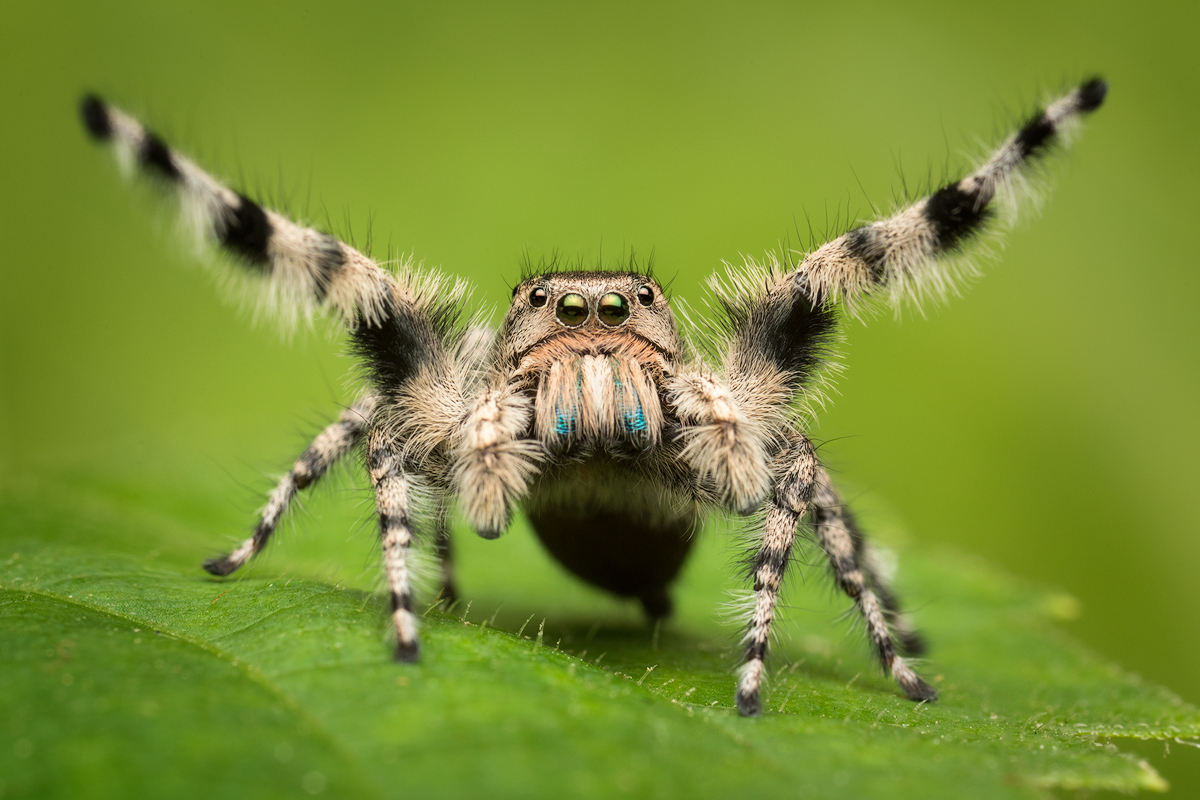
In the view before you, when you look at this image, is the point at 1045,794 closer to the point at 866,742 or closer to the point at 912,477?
the point at 866,742

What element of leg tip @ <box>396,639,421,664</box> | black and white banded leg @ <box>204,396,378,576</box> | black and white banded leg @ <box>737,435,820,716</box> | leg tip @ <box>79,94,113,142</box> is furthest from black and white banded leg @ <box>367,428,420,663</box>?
leg tip @ <box>79,94,113,142</box>

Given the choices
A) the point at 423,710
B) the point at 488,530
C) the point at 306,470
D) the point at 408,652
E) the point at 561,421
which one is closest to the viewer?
the point at 423,710

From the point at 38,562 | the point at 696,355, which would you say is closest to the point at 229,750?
the point at 38,562

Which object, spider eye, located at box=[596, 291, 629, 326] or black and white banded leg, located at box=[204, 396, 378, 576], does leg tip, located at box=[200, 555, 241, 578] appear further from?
spider eye, located at box=[596, 291, 629, 326]

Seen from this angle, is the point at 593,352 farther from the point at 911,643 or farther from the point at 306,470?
the point at 911,643

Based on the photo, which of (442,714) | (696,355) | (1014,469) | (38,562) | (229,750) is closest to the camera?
(229,750)

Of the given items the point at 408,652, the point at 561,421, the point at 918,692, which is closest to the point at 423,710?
the point at 408,652
